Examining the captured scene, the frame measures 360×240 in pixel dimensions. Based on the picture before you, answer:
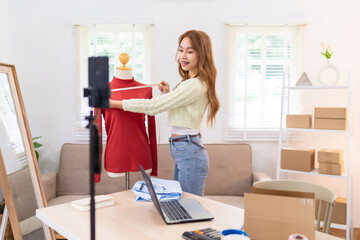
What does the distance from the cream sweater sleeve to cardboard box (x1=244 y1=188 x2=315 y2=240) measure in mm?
823

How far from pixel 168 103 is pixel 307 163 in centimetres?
186

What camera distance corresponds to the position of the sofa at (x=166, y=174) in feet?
10.7

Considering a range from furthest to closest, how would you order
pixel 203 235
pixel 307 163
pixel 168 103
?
1. pixel 307 163
2. pixel 168 103
3. pixel 203 235

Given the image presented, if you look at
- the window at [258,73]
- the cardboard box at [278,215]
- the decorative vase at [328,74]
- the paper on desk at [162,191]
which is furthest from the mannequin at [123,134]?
the decorative vase at [328,74]

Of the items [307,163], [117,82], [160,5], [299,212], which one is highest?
[160,5]

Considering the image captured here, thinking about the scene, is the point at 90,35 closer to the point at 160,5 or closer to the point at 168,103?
the point at 160,5

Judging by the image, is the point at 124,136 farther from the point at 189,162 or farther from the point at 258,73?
the point at 258,73

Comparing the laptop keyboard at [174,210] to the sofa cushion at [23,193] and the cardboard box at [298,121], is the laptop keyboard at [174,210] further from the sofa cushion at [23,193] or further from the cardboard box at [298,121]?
the cardboard box at [298,121]

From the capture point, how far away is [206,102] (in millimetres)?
1976

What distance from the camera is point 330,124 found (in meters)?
3.07

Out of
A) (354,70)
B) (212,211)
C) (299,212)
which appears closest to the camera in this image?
(299,212)

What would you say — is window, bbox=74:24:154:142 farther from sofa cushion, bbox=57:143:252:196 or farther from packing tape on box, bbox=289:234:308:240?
packing tape on box, bbox=289:234:308:240

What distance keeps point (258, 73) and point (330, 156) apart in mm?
1090

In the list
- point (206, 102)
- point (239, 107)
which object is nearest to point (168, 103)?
point (206, 102)
